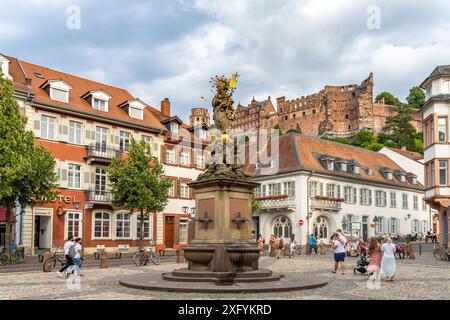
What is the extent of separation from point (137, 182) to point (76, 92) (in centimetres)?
961

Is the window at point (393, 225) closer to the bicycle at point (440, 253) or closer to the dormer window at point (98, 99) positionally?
the bicycle at point (440, 253)

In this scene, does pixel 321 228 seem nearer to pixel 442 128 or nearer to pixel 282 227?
pixel 282 227

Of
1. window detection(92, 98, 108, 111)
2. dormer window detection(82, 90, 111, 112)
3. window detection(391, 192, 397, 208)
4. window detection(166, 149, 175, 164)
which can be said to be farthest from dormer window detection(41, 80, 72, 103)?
window detection(391, 192, 397, 208)

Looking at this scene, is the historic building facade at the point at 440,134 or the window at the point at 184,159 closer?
the historic building facade at the point at 440,134

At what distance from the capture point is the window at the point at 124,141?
137ft

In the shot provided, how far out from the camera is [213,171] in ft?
57.9

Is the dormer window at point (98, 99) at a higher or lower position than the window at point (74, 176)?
higher

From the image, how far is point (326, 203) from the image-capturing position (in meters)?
50.0

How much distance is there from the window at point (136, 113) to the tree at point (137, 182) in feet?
19.6

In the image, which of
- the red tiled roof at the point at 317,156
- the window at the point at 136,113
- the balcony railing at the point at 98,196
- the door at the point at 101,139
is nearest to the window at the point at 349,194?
the red tiled roof at the point at 317,156

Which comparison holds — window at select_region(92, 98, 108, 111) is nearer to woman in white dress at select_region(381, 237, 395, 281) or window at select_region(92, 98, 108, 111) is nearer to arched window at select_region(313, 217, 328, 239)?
arched window at select_region(313, 217, 328, 239)
